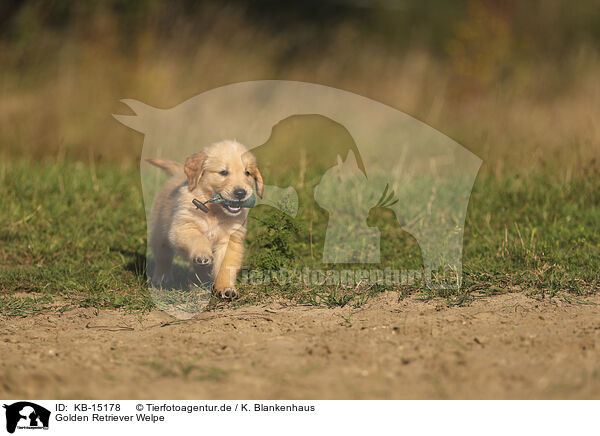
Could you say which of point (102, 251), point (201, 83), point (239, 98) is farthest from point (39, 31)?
point (102, 251)

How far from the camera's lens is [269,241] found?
3.93 meters

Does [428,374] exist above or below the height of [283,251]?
below

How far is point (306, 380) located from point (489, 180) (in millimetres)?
3626

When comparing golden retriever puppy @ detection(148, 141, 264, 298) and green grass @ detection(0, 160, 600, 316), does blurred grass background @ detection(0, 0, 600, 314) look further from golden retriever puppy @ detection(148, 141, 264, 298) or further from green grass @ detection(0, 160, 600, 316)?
golden retriever puppy @ detection(148, 141, 264, 298)

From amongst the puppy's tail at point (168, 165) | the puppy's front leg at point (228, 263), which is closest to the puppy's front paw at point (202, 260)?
the puppy's front leg at point (228, 263)

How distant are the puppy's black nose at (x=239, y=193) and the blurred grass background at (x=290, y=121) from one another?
13.9 inches

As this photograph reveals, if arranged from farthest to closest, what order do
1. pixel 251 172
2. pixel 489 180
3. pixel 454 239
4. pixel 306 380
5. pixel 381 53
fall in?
pixel 381 53 → pixel 489 180 → pixel 454 239 → pixel 251 172 → pixel 306 380

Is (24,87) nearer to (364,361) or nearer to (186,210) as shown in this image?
(186,210)

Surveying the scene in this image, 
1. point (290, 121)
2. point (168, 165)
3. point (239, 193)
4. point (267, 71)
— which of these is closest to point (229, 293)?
point (239, 193)

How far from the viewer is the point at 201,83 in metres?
8.12
